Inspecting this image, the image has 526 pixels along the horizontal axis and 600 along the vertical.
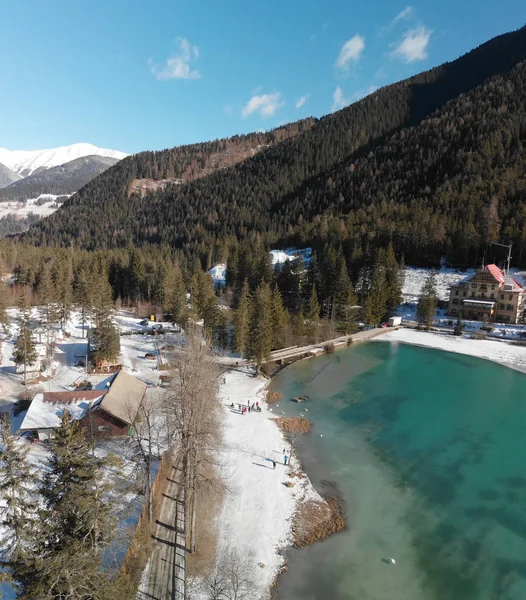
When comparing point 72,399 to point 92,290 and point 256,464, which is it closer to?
point 256,464

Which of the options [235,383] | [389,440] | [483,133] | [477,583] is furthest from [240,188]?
[477,583]

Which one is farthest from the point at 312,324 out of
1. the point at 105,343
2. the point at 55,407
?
the point at 55,407

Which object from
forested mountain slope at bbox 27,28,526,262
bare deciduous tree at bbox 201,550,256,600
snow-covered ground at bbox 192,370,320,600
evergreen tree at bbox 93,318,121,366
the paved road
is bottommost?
snow-covered ground at bbox 192,370,320,600

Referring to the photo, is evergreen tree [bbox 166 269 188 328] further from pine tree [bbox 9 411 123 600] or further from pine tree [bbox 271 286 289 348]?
pine tree [bbox 9 411 123 600]

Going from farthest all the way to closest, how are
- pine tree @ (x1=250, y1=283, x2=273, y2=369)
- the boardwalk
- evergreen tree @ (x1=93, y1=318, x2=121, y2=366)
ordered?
the boardwalk → pine tree @ (x1=250, y1=283, x2=273, y2=369) → evergreen tree @ (x1=93, y1=318, x2=121, y2=366)

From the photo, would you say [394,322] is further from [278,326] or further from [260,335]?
[260,335]

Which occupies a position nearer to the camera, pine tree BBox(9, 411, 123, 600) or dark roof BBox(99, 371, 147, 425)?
pine tree BBox(9, 411, 123, 600)

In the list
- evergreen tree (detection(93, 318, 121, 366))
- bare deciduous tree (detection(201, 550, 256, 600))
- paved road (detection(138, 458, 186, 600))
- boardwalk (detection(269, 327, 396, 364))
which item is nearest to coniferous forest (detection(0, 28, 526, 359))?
boardwalk (detection(269, 327, 396, 364))

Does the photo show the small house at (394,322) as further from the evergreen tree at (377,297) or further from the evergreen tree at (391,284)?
the evergreen tree at (391,284)
